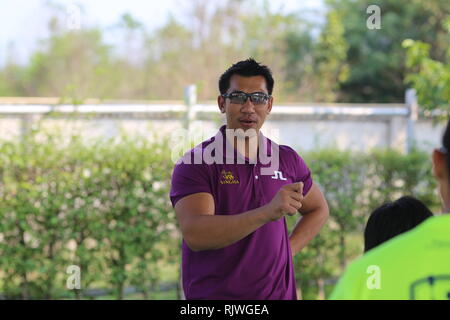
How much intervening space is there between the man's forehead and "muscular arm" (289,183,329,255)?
1.83 feet

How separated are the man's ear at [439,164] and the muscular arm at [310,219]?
75.0 inches

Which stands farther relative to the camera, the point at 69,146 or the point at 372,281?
the point at 69,146

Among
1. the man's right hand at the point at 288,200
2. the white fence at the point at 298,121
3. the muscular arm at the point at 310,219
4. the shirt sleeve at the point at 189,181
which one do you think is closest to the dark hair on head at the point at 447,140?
the man's right hand at the point at 288,200

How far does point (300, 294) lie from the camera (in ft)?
23.5

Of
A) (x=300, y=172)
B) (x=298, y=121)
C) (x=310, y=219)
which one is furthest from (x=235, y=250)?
(x=298, y=121)

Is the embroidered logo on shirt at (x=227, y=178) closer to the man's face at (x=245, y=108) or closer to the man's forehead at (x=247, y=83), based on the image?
the man's face at (x=245, y=108)

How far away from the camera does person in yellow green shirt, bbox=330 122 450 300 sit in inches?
51.5

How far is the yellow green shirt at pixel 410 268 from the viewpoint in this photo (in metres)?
1.31

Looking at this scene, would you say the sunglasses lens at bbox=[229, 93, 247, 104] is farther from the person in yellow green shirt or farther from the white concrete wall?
the white concrete wall

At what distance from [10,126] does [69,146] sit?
1.97 meters

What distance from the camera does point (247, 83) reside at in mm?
3191

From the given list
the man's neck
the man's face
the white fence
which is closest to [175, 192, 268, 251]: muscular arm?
the man's neck
